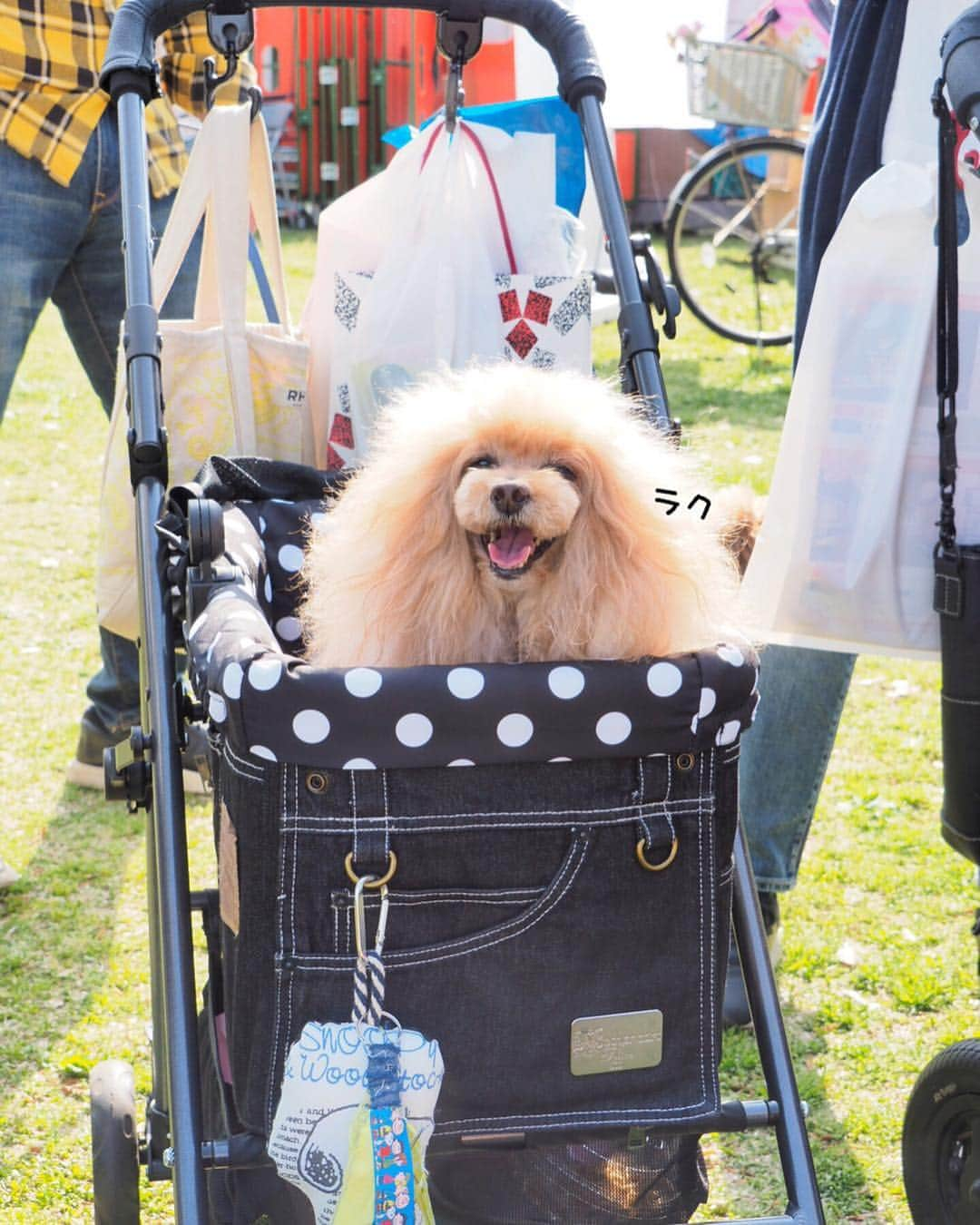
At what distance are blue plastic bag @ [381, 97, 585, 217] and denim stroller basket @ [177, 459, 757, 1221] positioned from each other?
48.4 inches

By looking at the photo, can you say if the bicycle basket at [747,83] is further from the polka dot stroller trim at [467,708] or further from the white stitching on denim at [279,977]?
the white stitching on denim at [279,977]

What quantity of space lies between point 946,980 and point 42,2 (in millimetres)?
2401

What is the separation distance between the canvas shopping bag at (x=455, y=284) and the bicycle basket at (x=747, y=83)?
582 cm

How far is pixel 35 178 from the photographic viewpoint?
2578mm

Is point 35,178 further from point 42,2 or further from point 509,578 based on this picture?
point 509,578

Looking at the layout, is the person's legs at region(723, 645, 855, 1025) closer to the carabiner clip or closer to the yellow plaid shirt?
→ the carabiner clip

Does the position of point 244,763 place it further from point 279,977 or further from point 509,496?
point 509,496

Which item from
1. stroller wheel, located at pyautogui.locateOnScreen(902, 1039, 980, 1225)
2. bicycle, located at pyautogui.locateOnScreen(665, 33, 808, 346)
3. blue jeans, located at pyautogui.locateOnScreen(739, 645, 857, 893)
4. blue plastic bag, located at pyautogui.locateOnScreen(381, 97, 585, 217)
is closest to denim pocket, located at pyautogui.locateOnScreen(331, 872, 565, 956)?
stroller wheel, located at pyautogui.locateOnScreen(902, 1039, 980, 1225)

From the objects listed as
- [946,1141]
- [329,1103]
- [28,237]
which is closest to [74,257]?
[28,237]

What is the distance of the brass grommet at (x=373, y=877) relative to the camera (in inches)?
53.6

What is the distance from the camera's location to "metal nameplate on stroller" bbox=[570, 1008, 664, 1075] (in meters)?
1.44

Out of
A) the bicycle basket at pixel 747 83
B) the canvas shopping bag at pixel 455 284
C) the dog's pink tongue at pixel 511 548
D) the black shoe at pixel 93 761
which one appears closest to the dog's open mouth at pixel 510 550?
the dog's pink tongue at pixel 511 548

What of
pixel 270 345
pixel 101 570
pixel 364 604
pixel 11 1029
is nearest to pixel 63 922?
pixel 11 1029

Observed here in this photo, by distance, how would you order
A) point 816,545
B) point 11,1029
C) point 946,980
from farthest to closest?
1. point 946,980
2. point 11,1029
3. point 816,545
